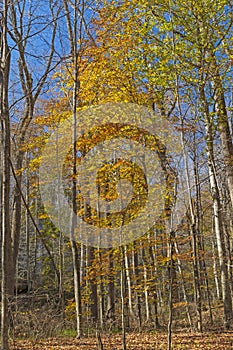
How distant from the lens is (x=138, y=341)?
7.79 meters

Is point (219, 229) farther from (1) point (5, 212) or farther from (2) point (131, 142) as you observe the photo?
(1) point (5, 212)

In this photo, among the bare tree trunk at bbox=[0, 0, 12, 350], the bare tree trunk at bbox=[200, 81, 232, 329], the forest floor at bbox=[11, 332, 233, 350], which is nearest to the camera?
the bare tree trunk at bbox=[0, 0, 12, 350]

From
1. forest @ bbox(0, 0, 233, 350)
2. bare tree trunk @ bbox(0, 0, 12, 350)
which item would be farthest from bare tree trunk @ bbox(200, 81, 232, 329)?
bare tree trunk @ bbox(0, 0, 12, 350)

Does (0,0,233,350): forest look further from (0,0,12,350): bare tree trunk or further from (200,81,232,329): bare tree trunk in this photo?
(0,0,12,350): bare tree trunk

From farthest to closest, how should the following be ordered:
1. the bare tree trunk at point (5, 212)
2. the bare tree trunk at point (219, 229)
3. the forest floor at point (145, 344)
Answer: the bare tree trunk at point (219, 229) → the forest floor at point (145, 344) → the bare tree trunk at point (5, 212)

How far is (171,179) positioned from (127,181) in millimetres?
1337

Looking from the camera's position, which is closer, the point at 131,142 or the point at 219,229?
the point at 219,229

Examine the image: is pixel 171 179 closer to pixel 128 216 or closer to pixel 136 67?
pixel 128 216

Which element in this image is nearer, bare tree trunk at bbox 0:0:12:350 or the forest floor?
bare tree trunk at bbox 0:0:12:350

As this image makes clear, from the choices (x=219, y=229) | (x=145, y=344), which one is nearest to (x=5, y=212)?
(x=145, y=344)

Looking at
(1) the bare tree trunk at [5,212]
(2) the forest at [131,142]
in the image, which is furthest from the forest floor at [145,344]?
(1) the bare tree trunk at [5,212]

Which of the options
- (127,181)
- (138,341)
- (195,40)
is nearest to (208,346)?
(138,341)

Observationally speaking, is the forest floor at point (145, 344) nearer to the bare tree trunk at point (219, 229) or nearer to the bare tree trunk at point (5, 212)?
the bare tree trunk at point (219, 229)

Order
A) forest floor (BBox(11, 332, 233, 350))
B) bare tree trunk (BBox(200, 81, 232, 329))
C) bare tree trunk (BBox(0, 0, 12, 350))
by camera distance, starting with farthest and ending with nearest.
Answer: bare tree trunk (BBox(200, 81, 232, 329)) < forest floor (BBox(11, 332, 233, 350)) < bare tree trunk (BBox(0, 0, 12, 350))
